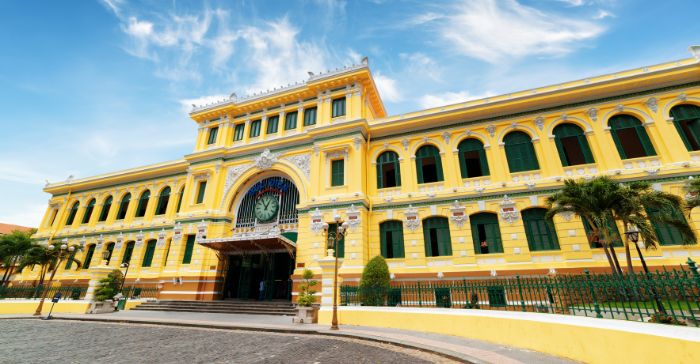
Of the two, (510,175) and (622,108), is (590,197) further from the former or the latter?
(622,108)

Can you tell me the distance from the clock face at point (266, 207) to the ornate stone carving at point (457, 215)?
11.6 metres

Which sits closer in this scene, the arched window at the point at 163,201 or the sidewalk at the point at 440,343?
the sidewalk at the point at 440,343

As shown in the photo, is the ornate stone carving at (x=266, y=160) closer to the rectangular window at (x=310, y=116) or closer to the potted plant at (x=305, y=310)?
the rectangular window at (x=310, y=116)

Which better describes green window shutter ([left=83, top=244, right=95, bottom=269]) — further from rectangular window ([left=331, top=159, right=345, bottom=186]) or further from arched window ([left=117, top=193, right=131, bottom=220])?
rectangular window ([left=331, top=159, right=345, bottom=186])

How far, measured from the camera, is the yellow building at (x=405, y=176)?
15180 mm

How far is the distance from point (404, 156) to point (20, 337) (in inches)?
731

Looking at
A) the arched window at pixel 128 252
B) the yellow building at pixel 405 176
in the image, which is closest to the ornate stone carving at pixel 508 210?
the yellow building at pixel 405 176

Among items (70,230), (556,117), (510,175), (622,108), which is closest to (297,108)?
(510,175)

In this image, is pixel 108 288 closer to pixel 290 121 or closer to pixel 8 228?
pixel 290 121

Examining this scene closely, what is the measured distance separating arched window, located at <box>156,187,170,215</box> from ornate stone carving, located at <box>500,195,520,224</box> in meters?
26.2

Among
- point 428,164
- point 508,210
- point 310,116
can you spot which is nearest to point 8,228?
point 310,116

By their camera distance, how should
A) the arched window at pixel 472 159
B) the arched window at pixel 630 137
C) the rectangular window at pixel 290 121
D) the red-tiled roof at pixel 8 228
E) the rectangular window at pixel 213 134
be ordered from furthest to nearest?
the red-tiled roof at pixel 8 228, the rectangular window at pixel 213 134, the rectangular window at pixel 290 121, the arched window at pixel 472 159, the arched window at pixel 630 137

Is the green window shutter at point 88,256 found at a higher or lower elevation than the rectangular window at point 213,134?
lower

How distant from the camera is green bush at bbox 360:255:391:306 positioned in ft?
43.7
